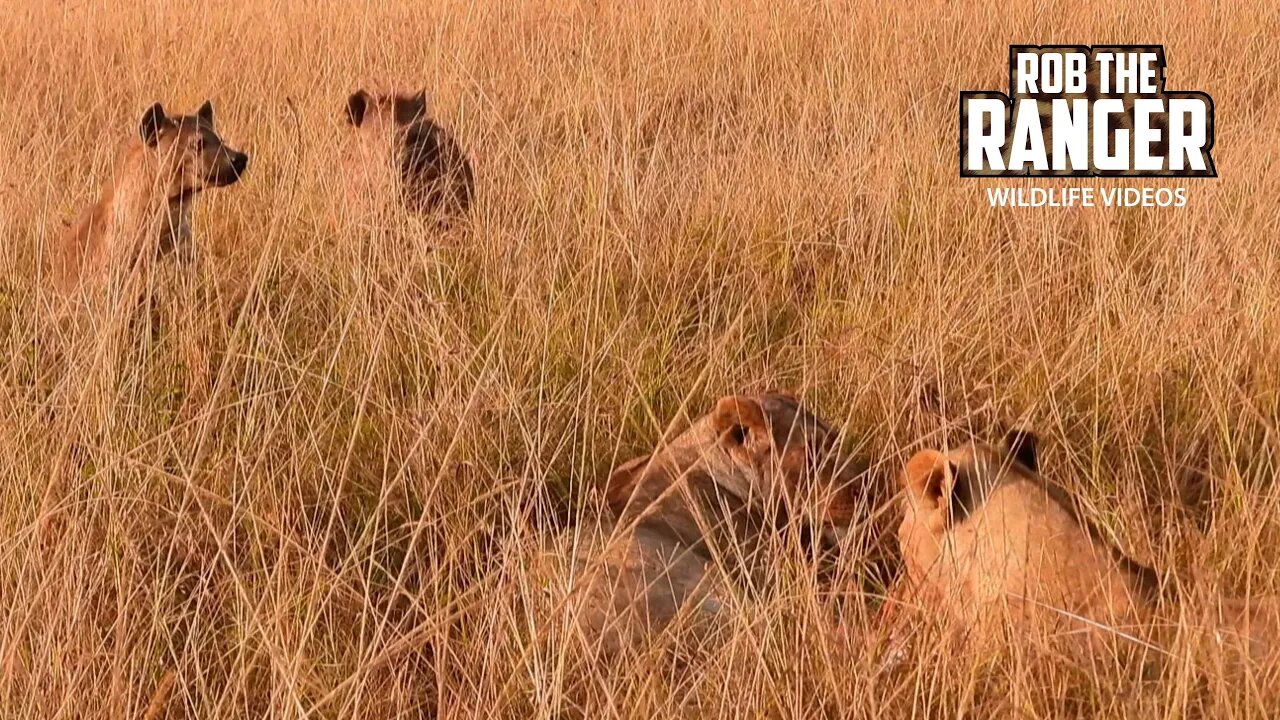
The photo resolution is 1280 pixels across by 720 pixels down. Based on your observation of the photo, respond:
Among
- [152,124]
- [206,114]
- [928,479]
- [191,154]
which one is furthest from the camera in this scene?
[206,114]

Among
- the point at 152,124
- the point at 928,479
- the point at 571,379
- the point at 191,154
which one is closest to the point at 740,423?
the point at 928,479

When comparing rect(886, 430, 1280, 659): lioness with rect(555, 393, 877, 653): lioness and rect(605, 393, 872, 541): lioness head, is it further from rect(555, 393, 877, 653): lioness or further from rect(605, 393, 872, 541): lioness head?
rect(605, 393, 872, 541): lioness head

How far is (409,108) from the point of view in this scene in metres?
5.81

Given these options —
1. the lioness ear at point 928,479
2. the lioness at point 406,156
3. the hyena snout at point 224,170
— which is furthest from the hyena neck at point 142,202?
the lioness ear at point 928,479

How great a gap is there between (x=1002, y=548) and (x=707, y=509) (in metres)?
0.81

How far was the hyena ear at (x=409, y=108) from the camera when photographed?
5789 mm

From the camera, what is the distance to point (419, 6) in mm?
9031

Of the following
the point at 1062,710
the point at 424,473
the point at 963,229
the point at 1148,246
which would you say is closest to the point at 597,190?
the point at 963,229

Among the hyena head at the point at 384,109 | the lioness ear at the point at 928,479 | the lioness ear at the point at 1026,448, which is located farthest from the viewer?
the hyena head at the point at 384,109

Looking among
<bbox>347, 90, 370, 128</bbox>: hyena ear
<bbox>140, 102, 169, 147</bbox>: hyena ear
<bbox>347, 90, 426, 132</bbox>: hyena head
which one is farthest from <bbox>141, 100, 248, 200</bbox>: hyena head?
<bbox>347, 90, 370, 128</bbox>: hyena ear

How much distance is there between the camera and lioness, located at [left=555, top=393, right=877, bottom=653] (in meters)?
2.67

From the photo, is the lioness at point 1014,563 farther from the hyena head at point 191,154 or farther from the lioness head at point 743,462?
the hyena head at point 191,154

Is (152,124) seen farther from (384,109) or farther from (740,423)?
(740,423)

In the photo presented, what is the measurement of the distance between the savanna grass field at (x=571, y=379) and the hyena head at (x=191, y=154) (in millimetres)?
168
